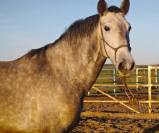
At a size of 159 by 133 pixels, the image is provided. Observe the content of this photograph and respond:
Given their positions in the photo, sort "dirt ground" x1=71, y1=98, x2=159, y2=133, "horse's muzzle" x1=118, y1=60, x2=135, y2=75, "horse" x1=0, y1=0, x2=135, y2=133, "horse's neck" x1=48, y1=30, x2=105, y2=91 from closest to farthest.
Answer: "horse's muzzle" x1=118, y1=60, x2=135, y2=75 → "horse" x1=0, y1=0, x2=135, y2=133 → "horse's neck" x1=48, y1=30, x2=105, y2=91 → "dirt ground" x1=71, y1=98, x2=159, y2=133

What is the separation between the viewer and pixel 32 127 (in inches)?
159

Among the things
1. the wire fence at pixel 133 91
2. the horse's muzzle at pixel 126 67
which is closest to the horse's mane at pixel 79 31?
the horse's muzzle at pixel 126 67

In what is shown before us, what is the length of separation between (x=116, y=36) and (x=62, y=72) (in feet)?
2.66

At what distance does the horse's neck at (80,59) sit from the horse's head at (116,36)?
0.18m

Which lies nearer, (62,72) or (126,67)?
(126,67)

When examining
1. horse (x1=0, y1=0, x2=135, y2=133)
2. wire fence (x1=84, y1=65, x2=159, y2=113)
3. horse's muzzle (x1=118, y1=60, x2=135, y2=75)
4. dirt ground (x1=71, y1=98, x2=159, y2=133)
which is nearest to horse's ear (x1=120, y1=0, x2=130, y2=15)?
horse (x1=0, y1=0, x2=135, y2=133)

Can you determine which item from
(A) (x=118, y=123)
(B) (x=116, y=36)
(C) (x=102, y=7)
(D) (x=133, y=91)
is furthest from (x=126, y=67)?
(D) (x=133, y=91)

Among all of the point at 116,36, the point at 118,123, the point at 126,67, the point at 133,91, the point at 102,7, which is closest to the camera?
the point at 126,67

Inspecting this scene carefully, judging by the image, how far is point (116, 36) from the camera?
404 centimetres

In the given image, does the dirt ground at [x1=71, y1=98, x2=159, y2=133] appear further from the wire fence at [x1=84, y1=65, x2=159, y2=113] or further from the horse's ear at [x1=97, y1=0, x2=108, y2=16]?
the horse's ear at [x1=97, y1=0, x2=108, y2=16]

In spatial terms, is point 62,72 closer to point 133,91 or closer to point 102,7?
point 102,7

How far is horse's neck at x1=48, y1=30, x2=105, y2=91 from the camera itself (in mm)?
4352

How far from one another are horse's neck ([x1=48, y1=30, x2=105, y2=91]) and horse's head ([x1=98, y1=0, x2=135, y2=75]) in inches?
7.3

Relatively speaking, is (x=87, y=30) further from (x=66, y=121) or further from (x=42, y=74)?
(x=66, y=121)
